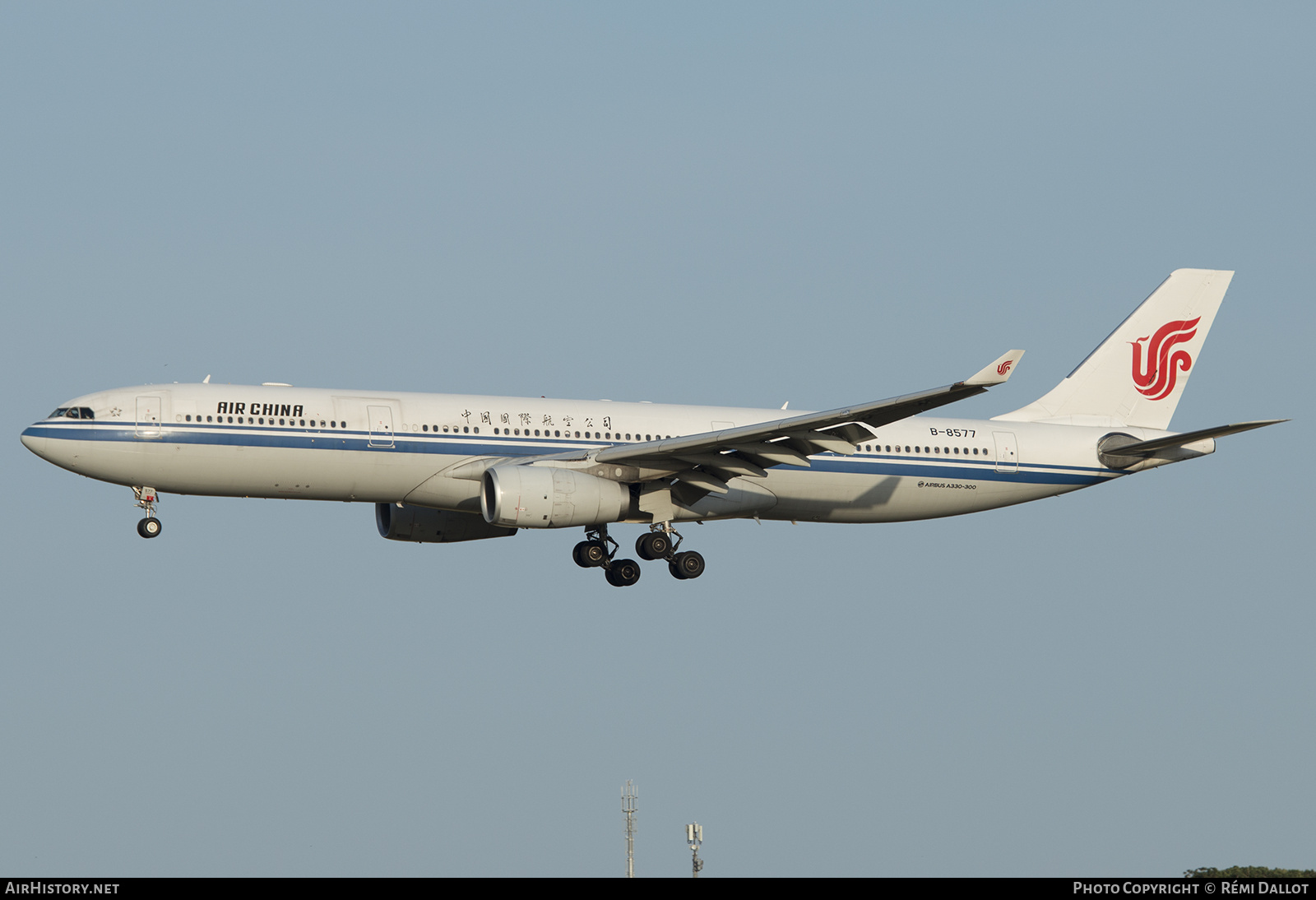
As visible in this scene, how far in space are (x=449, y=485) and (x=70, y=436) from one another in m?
9.65

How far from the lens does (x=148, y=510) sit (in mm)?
45438

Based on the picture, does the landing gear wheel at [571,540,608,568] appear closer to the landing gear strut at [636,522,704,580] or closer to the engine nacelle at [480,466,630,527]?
the landing gear strut at [636,522,704,580]

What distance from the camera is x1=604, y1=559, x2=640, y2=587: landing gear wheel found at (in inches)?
1946

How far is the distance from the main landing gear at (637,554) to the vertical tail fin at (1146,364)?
1134 centimetres

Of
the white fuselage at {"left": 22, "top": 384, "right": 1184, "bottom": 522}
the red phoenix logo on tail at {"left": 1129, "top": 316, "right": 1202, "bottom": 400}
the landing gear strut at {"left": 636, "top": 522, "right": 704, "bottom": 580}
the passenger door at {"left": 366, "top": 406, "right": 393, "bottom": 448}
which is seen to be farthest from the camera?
the red phoenix logo on tail at {"left": 1129, "top": 316, "right": 1202, "bottom": 400}

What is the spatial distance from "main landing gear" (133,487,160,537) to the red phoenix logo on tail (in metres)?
30.0

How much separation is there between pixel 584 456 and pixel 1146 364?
785 inches

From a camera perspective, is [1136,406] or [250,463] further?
[1136,406]

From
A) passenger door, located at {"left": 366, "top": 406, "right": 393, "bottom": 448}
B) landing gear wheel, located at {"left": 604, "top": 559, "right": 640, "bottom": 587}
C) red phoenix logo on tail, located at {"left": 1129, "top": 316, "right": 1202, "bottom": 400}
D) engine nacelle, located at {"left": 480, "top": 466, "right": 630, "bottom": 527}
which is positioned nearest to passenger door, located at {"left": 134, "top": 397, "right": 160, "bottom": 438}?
passenger door, located at {"left": 366, "top": 406, "right": 393, "bottom": 448}
